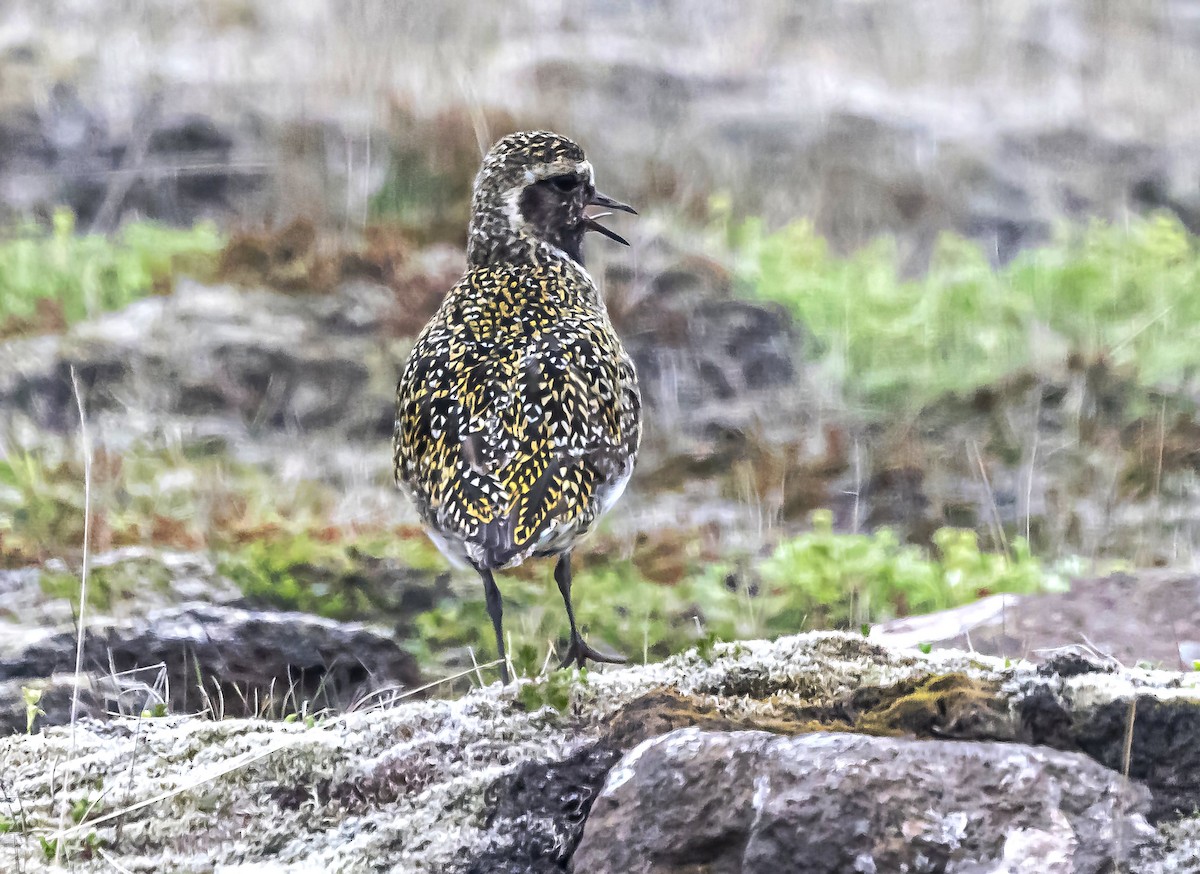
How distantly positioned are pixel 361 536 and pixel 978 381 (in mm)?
4585

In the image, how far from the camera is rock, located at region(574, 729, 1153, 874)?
9.34ft

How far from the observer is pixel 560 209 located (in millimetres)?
6078

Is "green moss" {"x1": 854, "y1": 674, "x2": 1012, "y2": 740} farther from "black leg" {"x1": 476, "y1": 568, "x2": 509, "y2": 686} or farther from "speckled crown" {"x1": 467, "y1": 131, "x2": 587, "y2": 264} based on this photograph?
"speckled crown" {"x1": 467, "y1": 131, "x2": 587, "y2": 264}

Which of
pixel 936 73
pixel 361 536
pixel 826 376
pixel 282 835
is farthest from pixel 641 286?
pixel 936 73

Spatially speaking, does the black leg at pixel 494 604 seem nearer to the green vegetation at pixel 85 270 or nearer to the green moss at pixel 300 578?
the green moss at pixel 300 578

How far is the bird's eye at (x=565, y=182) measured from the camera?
606cm

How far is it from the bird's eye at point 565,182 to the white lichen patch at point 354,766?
8.61ft

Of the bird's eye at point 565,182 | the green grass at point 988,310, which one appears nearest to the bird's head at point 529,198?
the bird's eye at point 565,182

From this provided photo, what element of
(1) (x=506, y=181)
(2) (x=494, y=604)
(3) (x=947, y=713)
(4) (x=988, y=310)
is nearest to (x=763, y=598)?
(2) (x=494, y=604)

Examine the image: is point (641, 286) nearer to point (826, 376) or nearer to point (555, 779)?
point (826, 376)

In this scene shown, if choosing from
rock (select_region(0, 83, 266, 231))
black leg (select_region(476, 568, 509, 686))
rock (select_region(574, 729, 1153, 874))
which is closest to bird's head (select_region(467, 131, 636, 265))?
black leg (select_region(476, 568, 509, 686))

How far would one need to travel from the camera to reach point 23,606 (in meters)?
6.43

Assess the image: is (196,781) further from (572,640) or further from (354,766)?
(572,640)

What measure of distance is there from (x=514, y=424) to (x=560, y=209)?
1.50 metres
